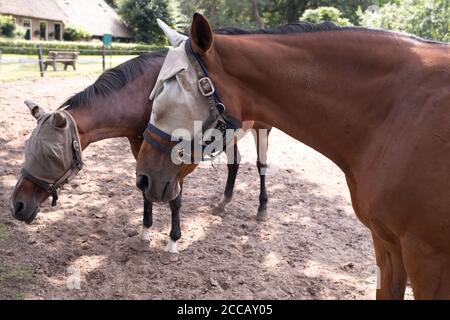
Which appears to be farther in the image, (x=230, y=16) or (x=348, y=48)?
(x=230, y=16)

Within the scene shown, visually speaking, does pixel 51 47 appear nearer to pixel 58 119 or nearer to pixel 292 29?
pixel 58 119

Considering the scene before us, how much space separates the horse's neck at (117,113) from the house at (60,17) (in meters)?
37.6

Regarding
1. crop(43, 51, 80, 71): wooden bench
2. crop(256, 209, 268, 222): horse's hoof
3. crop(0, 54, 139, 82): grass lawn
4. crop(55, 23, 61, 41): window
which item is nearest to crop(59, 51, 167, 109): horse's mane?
crop(256, 209, 268, 222): horse's hoof

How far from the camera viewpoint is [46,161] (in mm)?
3479

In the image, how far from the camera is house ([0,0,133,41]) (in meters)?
37.1

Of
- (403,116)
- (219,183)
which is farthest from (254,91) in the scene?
(219,183)

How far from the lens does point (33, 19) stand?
1526 inches

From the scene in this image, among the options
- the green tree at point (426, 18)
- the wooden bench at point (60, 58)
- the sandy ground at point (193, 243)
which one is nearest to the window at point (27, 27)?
the wooden bench at point (60, 58)

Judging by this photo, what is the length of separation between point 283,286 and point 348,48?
2.38 metres

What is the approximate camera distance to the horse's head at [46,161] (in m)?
3.43

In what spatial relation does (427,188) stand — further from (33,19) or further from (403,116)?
(33,19)

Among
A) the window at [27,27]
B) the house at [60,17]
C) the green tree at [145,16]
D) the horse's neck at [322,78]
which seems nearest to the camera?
the horse's neck at [322,78]

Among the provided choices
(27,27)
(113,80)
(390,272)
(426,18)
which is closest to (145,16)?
(27,27)

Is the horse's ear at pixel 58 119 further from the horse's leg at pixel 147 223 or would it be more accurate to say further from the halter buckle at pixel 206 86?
the halter buckle at pixel 206 86
